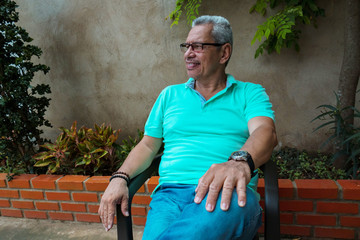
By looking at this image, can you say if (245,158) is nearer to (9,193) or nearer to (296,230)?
(296,230)

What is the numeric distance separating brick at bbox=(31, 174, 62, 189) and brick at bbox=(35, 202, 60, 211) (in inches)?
6.7

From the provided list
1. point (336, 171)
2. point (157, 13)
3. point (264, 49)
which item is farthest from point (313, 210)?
point (157, 13)

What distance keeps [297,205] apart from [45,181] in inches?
82.1

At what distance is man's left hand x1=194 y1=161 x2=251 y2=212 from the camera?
3.48ft

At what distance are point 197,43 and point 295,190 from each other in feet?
3.94

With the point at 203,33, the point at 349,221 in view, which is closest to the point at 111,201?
the point at 203,33

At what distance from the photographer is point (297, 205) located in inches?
71.3

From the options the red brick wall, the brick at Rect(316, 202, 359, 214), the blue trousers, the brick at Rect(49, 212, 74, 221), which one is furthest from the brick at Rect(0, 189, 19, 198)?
the brick at Rect(316, 202, 359, 214)

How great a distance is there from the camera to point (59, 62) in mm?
3105

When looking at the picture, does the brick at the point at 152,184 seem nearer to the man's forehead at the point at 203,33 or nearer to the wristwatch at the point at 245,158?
the wristwatch at the point at 245,158

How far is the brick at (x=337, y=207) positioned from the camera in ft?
5.66

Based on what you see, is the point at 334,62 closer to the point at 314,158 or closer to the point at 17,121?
the point at 314,158

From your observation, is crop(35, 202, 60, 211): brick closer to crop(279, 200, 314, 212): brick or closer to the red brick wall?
the red brick wall

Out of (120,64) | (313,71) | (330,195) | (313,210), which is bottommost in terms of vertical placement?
(313,210)
